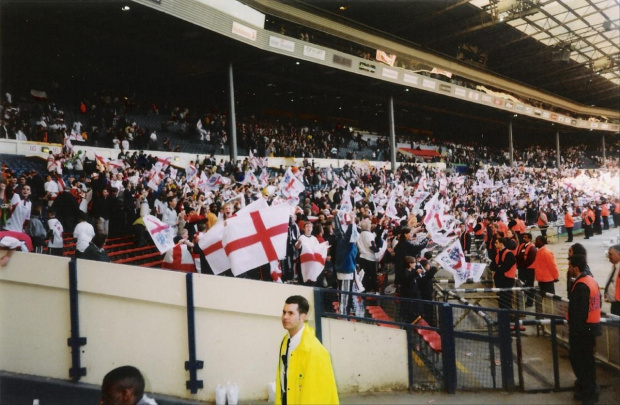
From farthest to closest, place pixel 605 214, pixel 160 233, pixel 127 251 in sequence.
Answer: pixel 605 214
pixel 127 251
pixel 160 233

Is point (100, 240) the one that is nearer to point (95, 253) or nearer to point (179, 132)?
point (95, 253)

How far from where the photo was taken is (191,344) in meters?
5.38

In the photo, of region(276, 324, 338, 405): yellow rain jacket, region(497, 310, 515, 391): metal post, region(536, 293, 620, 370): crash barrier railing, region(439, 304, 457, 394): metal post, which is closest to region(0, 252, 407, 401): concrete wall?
region(439, 304, 457, 394): metal post

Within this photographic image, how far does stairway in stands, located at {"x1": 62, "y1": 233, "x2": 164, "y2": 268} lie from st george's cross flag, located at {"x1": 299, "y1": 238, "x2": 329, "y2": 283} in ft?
10.9

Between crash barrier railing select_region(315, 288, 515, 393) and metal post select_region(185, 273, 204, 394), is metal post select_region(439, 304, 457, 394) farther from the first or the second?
metal post select_region(185, 273, 204, 394)

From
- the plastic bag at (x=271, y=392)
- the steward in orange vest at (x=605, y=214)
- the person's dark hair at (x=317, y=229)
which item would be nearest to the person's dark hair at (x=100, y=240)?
the plastic bag at (x=271, y=392)

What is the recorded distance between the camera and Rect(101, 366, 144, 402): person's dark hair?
264cm

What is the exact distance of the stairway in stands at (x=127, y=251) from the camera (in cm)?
938

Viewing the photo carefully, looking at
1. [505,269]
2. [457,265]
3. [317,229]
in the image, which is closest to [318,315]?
[317,229]

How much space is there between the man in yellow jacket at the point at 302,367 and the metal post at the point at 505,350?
3.18 meters

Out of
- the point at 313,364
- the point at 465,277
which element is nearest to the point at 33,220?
the point at 313,364

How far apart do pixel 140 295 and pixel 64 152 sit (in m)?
11.4

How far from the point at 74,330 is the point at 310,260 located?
3.66 m

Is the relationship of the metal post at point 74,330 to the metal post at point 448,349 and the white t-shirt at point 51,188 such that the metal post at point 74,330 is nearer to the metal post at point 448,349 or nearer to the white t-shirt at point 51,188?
the metal post at point 448,349
